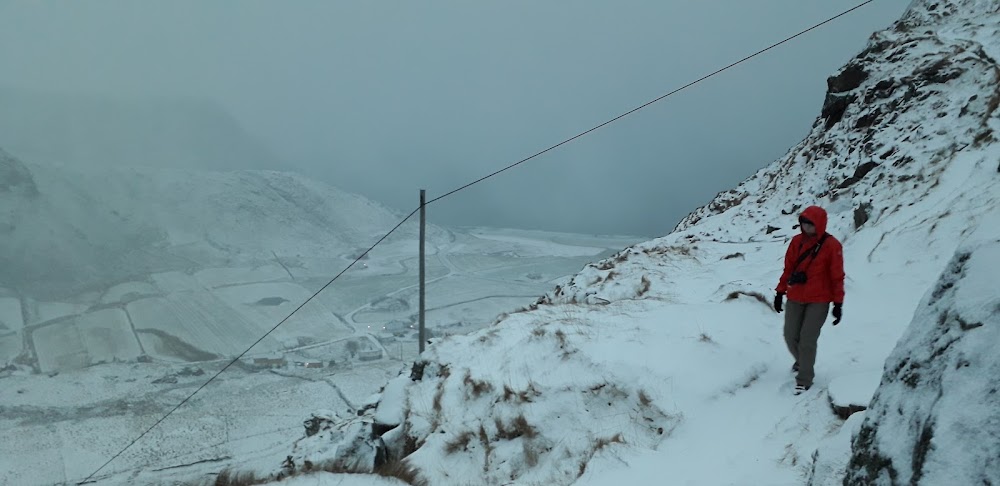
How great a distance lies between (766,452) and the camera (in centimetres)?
466

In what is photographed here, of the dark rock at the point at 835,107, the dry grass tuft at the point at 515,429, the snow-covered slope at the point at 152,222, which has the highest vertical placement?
the snow-covered slope at the point at 152,222

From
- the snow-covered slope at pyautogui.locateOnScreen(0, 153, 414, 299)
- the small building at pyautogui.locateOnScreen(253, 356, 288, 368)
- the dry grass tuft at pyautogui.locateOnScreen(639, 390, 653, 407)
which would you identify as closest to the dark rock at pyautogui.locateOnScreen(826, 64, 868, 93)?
the dry grass tuft at pyautogui.locateOnScreen(639, 390, 653, 407)

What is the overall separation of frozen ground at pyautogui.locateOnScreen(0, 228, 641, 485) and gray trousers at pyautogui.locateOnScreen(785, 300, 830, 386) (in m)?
9.03

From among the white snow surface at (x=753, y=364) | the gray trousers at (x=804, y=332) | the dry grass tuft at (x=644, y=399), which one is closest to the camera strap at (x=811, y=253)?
the gray trousers at (x=804, y=332)

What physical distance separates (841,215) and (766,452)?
47.6 feet

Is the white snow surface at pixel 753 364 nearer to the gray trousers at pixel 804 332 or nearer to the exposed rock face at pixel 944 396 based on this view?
the exposed rock face at pixel 944 396

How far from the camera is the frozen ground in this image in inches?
1593

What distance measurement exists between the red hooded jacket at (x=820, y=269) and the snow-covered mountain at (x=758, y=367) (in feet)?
2.89

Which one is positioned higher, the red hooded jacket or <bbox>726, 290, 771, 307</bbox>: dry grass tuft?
the red hooded jacket

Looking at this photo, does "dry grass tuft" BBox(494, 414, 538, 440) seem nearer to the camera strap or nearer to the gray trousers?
the gray trousers

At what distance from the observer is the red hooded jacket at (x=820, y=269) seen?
18.1 feet

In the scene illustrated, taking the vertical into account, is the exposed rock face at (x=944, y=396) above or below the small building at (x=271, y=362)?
above

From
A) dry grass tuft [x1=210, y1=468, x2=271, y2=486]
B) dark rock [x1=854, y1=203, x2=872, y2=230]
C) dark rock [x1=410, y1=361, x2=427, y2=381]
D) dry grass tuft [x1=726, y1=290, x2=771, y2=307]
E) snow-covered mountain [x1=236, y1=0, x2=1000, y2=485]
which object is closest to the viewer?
snow-covered mountain [x1=236, y1=0, x2=1000, y2=485]

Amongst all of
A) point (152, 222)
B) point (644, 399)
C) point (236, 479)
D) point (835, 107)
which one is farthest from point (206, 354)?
point (152, 222)
